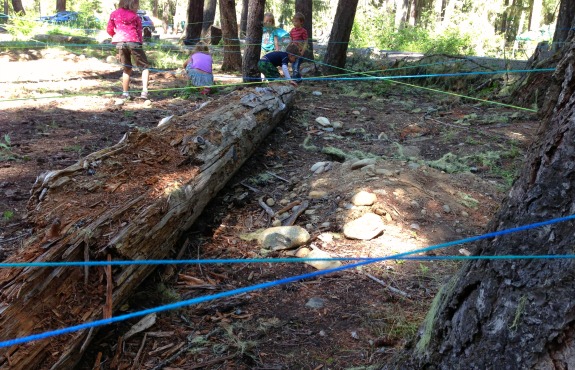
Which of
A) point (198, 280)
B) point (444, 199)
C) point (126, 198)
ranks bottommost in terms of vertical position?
point (198, 280)

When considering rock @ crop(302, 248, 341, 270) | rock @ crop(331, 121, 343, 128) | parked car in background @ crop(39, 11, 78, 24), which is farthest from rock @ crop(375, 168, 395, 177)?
parked car in background @ crop(39, 11, 78, 24)

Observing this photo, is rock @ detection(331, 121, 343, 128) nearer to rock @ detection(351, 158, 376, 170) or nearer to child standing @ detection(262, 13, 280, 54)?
rock @ detection(351, 158, 376, 170)

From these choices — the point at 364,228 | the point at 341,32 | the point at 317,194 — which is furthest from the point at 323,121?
the point at 341,32

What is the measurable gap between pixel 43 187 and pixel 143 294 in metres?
1.04

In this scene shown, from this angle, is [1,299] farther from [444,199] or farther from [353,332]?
[444,199]

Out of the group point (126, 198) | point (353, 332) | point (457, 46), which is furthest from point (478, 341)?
point (457, 46)

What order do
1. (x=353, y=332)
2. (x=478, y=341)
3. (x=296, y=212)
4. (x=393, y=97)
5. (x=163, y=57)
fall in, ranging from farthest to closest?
(x=163, y=57) → (x=393, y=97) → (x=296, y=212) → (x=353, y=332) → (x=478, y=341)

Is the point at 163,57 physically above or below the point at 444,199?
above

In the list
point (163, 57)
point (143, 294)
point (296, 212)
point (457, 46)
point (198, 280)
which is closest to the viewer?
point (143, 294)

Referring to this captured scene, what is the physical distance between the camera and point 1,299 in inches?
88.0

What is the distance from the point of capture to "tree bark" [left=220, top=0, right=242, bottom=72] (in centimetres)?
1052

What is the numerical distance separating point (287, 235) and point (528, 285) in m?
2.37

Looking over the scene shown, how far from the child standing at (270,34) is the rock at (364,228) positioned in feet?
22.2

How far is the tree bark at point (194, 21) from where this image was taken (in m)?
13.9
